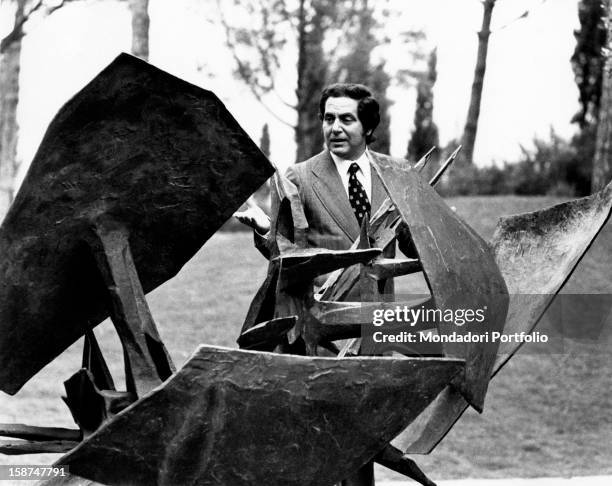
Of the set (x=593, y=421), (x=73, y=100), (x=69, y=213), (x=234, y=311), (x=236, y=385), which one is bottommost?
(x=593, y=421)

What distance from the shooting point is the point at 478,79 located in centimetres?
1249

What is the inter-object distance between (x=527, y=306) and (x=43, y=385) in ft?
20.8

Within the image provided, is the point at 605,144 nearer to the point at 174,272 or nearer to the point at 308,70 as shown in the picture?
the point at 308,70

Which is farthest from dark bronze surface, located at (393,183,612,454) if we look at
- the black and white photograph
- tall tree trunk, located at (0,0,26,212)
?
tall tree trunk, located at (0,0,26,212)

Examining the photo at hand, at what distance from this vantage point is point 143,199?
11.6ft

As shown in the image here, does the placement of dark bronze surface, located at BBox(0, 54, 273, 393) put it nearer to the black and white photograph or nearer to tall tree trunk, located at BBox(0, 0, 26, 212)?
the black and white photograph

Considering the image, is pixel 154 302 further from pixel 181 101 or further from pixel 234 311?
pixel 181 101

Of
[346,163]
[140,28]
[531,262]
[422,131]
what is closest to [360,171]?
[346,163]

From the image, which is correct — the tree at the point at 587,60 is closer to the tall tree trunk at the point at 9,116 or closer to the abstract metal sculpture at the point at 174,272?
the tall tree trunk at the point at 9,116

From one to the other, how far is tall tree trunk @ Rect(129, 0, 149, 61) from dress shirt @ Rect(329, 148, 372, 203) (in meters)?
4.81

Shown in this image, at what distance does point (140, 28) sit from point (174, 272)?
5548 millimetres

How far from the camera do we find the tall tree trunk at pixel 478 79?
38.3 ft

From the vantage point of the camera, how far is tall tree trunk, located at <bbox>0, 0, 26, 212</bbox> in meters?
9.26

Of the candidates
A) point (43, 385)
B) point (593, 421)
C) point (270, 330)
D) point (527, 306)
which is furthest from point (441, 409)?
point (43, 385)
